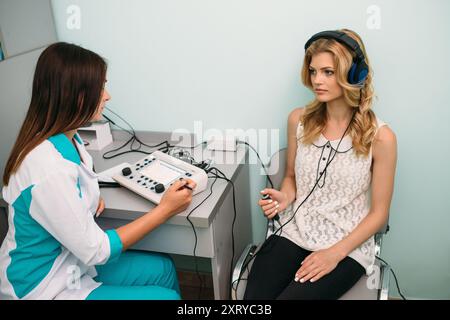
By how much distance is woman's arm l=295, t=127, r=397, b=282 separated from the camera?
4.13ft

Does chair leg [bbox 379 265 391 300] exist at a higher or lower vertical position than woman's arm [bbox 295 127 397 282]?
lower

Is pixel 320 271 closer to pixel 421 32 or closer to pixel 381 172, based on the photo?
pixel 381 172

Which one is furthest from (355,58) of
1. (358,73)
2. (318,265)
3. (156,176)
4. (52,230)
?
(52,230)

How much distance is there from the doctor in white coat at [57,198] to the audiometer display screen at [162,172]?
6.6 inches

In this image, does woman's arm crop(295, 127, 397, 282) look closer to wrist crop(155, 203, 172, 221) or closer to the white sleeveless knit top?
the white sleeveless knit top

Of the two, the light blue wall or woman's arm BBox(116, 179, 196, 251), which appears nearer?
woman's arm BBox(116, 179, 196, 251)

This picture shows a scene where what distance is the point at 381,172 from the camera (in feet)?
4.25

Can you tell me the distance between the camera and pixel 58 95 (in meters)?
1.05

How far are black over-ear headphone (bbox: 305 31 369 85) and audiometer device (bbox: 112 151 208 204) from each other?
59 cm

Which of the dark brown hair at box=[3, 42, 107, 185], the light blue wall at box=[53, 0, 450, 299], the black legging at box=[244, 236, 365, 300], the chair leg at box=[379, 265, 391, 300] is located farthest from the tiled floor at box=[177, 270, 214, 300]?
the dark brown hair at box=[3, 42, 107, 185]

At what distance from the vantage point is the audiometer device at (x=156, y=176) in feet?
4.30

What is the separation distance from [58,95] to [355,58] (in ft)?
2.91

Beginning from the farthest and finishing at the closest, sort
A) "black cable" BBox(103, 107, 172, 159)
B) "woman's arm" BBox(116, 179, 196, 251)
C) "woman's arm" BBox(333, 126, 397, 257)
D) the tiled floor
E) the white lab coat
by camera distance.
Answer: the tiled floor < "black cable" BBox(103, 107, 172, 159) < "woman's arm" BBox(333, 126, 397, 257) < "woman's arm" BBox(116, 179, 196, 251) < the white lab coat

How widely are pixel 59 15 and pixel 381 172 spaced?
150 cm
